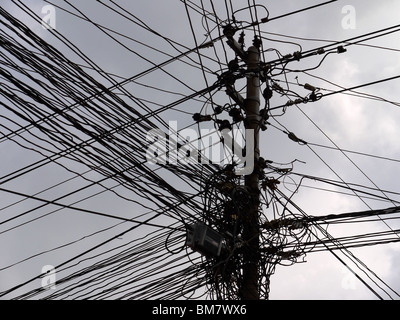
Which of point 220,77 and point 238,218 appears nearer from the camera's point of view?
point 238,218

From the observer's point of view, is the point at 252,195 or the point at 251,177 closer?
the point at 252,195

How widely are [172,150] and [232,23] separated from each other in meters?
2.05

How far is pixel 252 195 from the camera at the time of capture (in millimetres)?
7203

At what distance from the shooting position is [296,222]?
715 centimetres

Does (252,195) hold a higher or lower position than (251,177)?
lower

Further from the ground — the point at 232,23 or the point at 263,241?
the point at 232,23

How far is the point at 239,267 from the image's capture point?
6.89m

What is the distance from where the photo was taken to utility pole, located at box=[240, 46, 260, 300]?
22.3 feet

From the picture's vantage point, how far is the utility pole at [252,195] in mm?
6784
